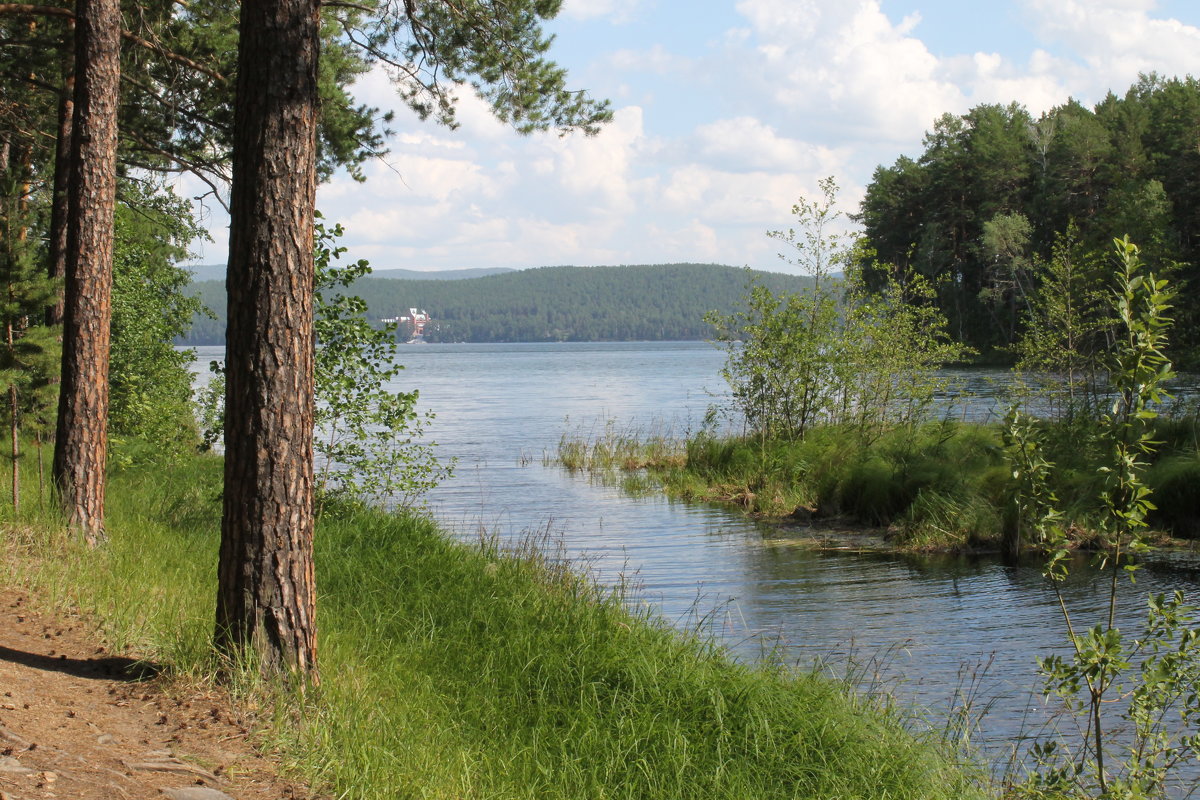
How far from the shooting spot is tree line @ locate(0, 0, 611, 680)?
5223 millimetres

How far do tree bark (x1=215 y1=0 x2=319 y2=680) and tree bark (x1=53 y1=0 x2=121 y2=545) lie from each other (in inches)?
169

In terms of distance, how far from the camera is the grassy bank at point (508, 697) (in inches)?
199

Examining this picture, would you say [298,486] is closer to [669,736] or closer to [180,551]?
[669,736]

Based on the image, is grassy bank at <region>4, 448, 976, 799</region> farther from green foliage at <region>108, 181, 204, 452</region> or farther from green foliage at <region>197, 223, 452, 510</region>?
green foliage at <region>108, 181, 204, 452</region>

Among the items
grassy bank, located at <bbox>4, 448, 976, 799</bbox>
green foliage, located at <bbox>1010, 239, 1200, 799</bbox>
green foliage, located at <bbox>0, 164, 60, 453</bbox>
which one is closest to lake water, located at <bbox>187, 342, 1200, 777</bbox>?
grassy bank, located at <bbox>4, 448, 976, 799</bbox>

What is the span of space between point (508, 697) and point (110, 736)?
7.29ft

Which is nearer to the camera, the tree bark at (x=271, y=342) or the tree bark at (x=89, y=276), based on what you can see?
the tree bark at (x=271, y=342)

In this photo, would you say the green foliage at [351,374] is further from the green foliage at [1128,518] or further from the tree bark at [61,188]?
the green foliage at [1128,518]

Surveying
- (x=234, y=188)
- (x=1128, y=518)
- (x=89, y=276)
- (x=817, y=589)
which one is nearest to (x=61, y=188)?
(x=89, y=276)

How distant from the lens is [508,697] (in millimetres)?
6160

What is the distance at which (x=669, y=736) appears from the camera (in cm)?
568

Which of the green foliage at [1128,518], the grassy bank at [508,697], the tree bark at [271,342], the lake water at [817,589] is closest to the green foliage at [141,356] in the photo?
the lake water at [817,589]

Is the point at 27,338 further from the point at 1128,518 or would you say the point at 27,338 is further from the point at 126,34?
the point at 1128,518

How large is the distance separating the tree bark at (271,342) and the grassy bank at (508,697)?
1.39 feet
